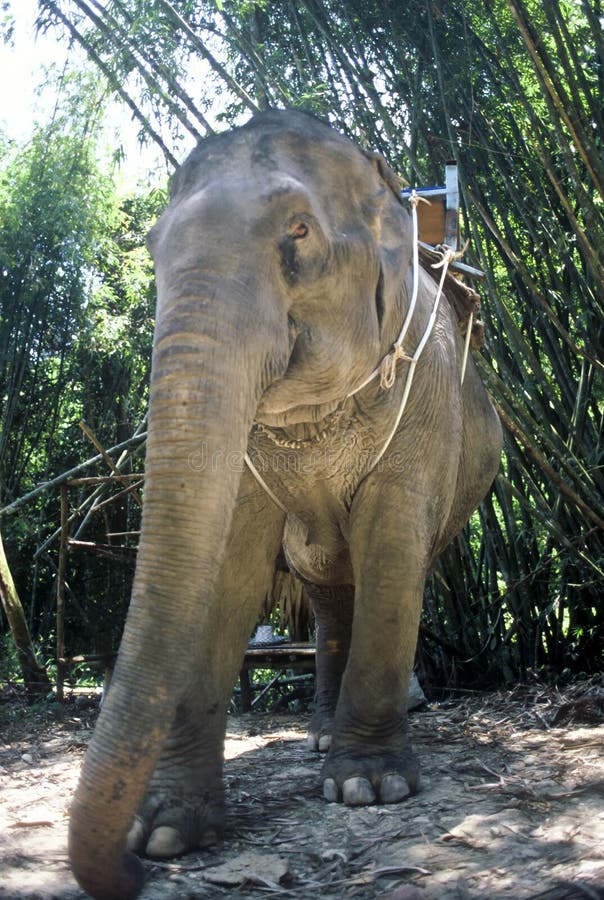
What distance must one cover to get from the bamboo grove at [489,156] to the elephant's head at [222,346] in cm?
232

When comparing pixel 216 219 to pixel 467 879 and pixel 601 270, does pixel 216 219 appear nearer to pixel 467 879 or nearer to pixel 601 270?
pixel 467 879

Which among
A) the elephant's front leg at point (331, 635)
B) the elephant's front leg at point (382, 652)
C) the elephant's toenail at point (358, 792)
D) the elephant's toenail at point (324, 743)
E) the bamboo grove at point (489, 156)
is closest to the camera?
the elephant's toenail at point (358, 792)

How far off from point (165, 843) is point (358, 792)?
704 millimetres

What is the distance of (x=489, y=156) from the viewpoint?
603 centimetres

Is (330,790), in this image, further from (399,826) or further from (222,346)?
(222,346)

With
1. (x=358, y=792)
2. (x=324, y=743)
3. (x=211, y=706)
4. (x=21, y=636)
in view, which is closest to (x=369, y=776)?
(x=358, y=792)

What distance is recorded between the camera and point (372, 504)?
3.49 m

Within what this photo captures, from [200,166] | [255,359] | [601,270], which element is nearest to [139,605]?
[255,359]

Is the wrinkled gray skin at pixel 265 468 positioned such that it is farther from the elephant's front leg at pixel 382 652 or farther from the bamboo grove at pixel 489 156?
the bamboo grove at pixel 489 156

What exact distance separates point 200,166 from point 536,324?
11.6 ft

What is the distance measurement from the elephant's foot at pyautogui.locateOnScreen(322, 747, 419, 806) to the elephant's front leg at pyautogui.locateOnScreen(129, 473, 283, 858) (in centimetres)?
40

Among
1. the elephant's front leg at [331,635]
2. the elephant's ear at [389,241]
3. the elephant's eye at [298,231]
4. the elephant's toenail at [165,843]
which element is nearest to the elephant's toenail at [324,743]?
the elephant's front leg at [331,635]

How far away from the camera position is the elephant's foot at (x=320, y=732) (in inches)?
167

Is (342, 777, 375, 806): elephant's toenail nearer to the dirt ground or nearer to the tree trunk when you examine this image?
the dirt ground
